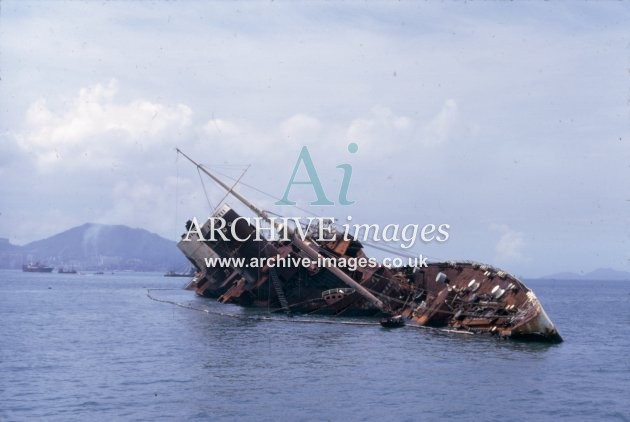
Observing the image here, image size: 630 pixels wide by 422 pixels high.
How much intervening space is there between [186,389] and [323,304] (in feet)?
111

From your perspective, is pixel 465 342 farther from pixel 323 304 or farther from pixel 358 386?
pixel 323 304

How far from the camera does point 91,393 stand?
109 feet

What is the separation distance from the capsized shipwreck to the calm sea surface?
3385mm

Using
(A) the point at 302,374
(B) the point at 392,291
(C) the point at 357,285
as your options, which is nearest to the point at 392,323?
(C) the point at 357,285

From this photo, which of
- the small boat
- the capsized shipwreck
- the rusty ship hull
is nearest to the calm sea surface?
the small boat

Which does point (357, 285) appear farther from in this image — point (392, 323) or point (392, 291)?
point (392, 323)

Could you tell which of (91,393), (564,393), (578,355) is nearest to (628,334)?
(578,355)

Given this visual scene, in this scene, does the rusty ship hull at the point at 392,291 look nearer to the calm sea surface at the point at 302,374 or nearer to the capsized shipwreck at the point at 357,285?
the capsized shipwreck at the point at 357,285

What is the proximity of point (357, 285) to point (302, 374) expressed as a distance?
24547 mm

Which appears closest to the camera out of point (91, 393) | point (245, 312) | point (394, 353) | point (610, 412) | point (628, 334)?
point (610, 412)

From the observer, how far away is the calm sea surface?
30.4 m

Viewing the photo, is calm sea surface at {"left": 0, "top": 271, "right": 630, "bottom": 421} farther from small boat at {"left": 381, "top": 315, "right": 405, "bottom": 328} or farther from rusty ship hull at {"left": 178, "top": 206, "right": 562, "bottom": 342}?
rusty ship hull at {"left": 178, "top": 206, "right": 562, "bottom": 342}

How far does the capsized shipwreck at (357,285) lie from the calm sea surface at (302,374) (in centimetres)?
338

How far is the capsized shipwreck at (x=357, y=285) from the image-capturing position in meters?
53.7
